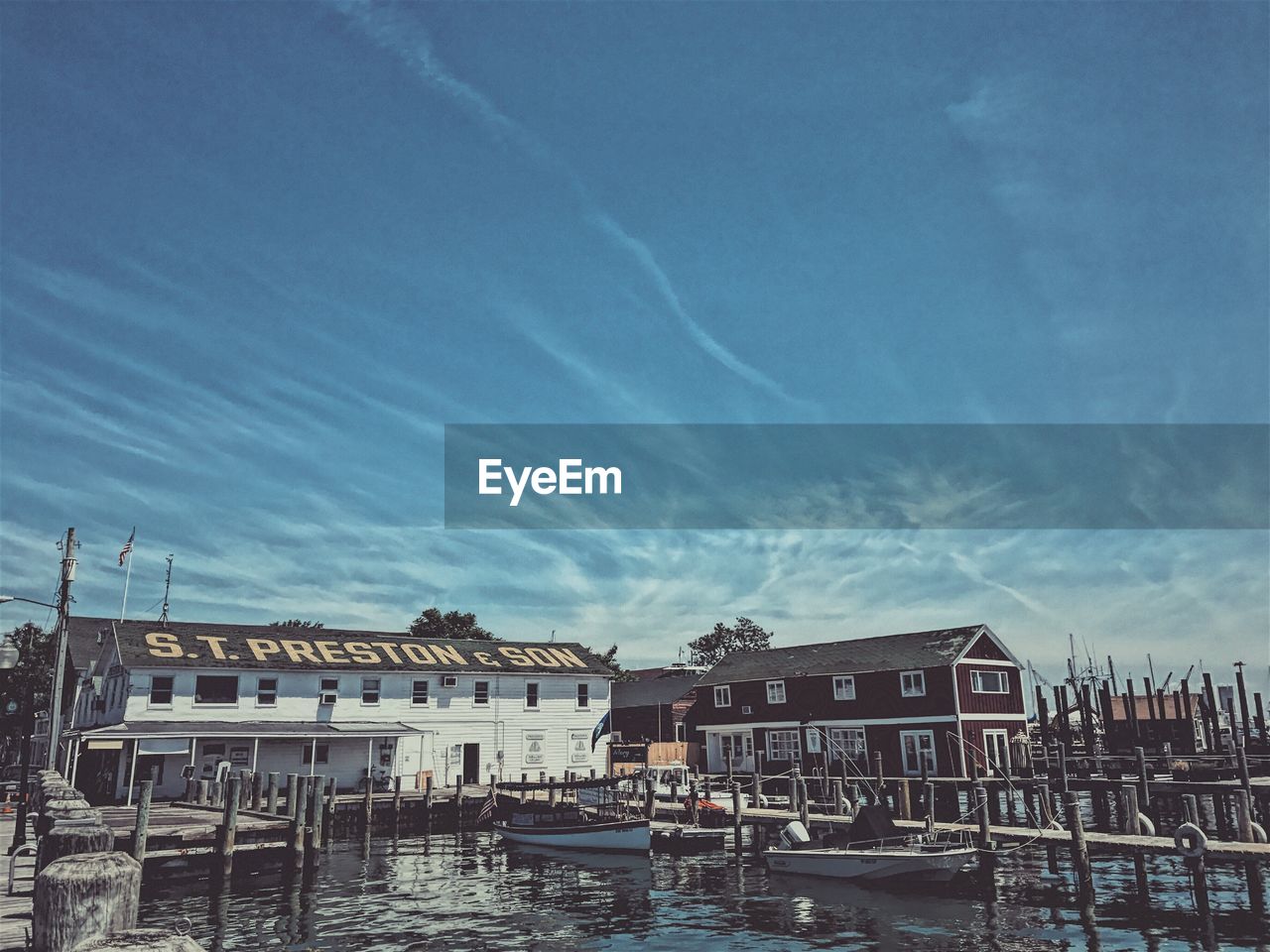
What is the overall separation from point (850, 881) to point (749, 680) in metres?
34.1

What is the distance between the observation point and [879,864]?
97.9 feet

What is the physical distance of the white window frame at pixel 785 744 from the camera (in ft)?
196

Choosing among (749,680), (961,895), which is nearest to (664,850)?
(961,895)

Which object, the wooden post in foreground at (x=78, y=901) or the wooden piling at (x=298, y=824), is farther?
the wooden piling at (x=298, y=824)

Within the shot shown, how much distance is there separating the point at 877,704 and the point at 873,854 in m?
27.4

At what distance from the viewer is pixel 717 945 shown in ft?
76.3

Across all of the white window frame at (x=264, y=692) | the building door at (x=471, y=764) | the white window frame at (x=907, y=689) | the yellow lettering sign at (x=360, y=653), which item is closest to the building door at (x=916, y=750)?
the white window frame at (x=907, y=689)

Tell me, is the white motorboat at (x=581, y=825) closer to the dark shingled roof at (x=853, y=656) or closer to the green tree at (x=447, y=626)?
the dark shingled roof at (x=853, y=656)

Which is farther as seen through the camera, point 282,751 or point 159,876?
point 282,751

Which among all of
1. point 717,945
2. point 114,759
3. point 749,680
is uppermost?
point 749,680

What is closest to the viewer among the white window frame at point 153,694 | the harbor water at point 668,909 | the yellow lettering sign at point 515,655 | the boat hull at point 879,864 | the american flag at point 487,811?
the harbor water at point 668,909

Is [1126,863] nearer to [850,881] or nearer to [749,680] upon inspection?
[850,881]

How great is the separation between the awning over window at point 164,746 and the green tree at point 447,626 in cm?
4948

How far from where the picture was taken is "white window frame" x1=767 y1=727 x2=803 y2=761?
196 ft
